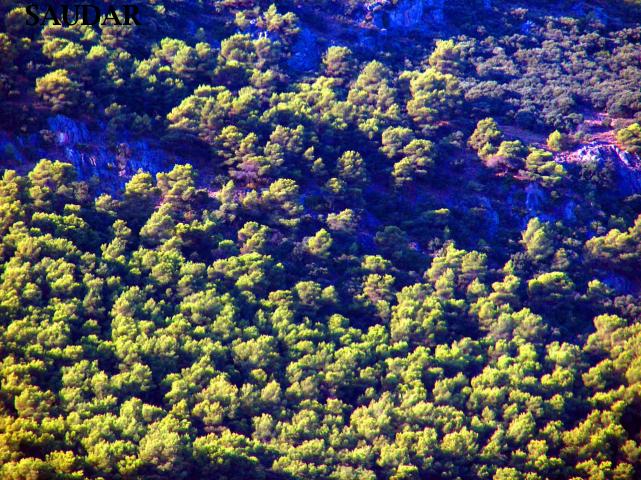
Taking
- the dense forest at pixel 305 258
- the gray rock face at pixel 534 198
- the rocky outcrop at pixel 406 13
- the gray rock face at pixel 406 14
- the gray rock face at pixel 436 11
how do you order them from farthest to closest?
the gray rock face at pixel 436 11 < the gray rock face at pixel 406 14 < the rocky outcrop at pixel 406 13 < the gray rock face at pixel 534 198 < the dense forest at pixel 305 258

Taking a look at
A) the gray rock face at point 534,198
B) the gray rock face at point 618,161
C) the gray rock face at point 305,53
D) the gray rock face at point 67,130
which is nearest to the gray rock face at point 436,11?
the gray rock face at point 305,53

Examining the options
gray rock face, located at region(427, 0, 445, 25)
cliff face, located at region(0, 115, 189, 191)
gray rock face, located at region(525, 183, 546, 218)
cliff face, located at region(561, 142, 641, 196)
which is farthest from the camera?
gray rock face, located at region(427, 0, 445, 25)

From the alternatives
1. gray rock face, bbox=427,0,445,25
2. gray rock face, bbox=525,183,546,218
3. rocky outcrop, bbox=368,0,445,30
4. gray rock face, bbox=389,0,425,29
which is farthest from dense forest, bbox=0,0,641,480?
gray rock face, bbox=427,0,445,25

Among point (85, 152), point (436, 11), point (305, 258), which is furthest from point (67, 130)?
point (436, 11)

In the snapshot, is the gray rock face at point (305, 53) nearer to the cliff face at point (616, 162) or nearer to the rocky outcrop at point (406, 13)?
the rocky outcrop at point (406, 13)

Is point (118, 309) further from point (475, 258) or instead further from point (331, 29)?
point (331, 29)

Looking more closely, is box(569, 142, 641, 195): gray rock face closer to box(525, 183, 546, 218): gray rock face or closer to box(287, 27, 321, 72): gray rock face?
box(525, 183, 546, 218): gray rock face

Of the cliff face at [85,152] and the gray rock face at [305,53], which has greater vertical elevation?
the gray rock face at [305,53]

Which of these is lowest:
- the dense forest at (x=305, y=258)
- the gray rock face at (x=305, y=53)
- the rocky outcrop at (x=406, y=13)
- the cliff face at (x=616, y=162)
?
the dense forest at (x=305, y=258)

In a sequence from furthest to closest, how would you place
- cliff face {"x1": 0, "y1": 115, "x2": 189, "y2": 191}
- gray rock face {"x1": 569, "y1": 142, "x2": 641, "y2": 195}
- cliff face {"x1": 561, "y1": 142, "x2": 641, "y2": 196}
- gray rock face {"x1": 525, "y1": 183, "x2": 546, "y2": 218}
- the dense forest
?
gray rock face {"x1": 569, "y1": 142, "x2": 641, "y2": 195} < cliff face {"x1": 561, "y1": 142, "x2": 641, "y2": 196} < gray rock face {"x1": 525, "y1": 183, "x2": 546, "y2": 218} < cliff face {"x1": 0, "y1": 115, "x2": 189, "y2": 191} < the dense forest
